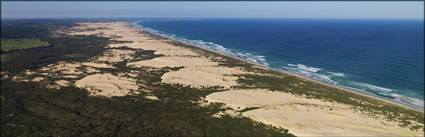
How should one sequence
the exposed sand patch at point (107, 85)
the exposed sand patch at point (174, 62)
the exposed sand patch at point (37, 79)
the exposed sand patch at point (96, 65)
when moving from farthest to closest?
1. the exposed sand patch at point (174, 62)
2. the exposed sand patch at point (96, 65)
3. the exposed sand patch at point (37, 79)
4. the exposed sand patch at point (107, 85)

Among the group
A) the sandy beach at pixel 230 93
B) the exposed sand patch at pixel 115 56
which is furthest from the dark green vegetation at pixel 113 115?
the exposed sand patch at pixel 115 56

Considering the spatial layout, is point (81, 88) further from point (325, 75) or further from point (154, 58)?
point (325, 75)

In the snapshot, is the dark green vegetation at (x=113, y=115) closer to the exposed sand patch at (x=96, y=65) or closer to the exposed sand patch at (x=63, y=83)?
the exposed sand patch at (x=63, y=83)

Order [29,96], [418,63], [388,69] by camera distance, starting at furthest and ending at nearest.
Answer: [418,63] < [388,69] < [29,96]

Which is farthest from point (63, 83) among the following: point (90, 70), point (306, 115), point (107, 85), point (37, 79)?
point (306, 115)

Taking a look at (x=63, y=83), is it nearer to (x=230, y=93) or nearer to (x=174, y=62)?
(x=174, y=62)

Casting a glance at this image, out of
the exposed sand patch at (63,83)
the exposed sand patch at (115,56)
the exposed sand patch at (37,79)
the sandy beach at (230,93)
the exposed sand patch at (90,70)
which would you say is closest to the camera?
the sandy beach at (230,93)

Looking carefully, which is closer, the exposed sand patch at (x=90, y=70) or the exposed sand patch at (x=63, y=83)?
the exposed sand patch at (x=63, y=83)

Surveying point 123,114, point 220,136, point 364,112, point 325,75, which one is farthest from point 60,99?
point 325,75
